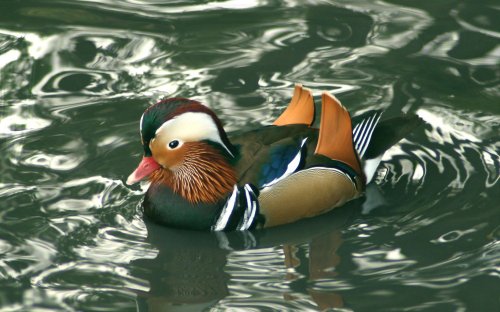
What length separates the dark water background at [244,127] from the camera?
672 centimetres

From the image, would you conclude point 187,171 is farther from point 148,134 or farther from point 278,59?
point 278,59

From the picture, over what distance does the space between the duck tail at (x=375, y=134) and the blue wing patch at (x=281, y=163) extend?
1.84ft

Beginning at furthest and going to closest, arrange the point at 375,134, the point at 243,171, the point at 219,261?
the point at 375,134 → the point at 243,171 → the point at 219,261

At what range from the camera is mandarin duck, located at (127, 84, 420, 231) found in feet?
24.1

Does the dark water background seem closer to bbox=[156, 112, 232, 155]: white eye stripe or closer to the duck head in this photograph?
the duck head

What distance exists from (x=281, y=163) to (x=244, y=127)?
121cm

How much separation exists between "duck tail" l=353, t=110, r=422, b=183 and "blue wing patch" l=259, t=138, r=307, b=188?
56 centimetres

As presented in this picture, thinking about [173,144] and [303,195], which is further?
[303,195]

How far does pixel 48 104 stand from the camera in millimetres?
8953

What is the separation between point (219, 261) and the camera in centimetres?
712

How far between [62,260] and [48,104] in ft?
7.42

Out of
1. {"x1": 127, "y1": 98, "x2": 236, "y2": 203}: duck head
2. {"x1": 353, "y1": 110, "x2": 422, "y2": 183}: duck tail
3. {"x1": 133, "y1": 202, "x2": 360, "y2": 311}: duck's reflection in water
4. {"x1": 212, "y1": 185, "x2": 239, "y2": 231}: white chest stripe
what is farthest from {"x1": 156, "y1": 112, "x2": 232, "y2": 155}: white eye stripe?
{"x1": 353, "y1": 110, "x2": 422, "y2": 183}: duck tail

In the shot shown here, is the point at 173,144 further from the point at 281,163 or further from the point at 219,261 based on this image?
the point at 219,261

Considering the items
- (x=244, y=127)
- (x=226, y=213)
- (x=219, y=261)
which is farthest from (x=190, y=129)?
(x=244, y=127)
